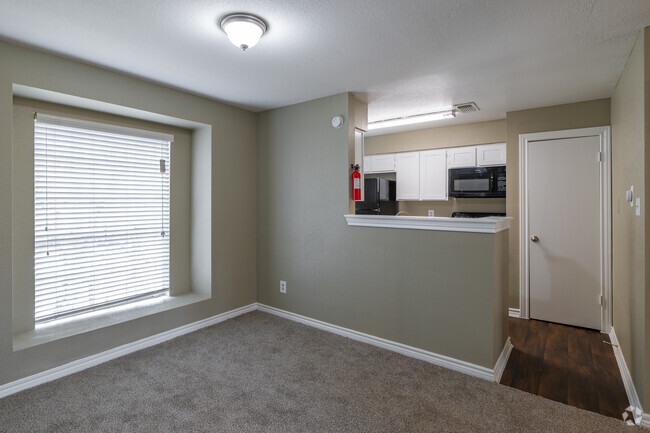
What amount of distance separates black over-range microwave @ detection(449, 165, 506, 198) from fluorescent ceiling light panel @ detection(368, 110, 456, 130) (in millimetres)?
780

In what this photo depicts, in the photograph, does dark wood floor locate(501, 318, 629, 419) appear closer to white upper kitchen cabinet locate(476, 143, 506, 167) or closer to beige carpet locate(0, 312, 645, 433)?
beige carpet locate(0, 312, 645, 433)

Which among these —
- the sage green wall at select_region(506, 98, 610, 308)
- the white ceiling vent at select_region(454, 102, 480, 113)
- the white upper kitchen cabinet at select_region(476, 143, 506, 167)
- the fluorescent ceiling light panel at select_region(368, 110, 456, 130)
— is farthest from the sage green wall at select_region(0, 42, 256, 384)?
the sage green wall at select_region(506, 98, 610, 308)

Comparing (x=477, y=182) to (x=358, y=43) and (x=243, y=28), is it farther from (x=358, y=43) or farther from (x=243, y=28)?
(x=243, y=28)

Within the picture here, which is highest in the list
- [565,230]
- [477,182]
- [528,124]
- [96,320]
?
[528,124]

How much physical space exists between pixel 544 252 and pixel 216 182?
368 cm

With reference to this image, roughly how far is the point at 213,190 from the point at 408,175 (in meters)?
2.84

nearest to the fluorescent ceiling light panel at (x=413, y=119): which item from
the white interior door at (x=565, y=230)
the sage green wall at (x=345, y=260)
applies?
the white interior door at (x=565, y=230)

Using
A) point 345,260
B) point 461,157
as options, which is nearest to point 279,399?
point 345,260

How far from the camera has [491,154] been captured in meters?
4.34

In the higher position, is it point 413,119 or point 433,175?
point 413,119

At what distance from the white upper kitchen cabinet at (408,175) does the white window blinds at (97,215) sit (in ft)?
10.4

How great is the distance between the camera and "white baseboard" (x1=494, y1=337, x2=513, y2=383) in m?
2.49

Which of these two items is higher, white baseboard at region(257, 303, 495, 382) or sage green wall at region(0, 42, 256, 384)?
sage green wall at region(0, 42, 256, 384)

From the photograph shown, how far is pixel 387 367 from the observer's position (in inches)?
105
